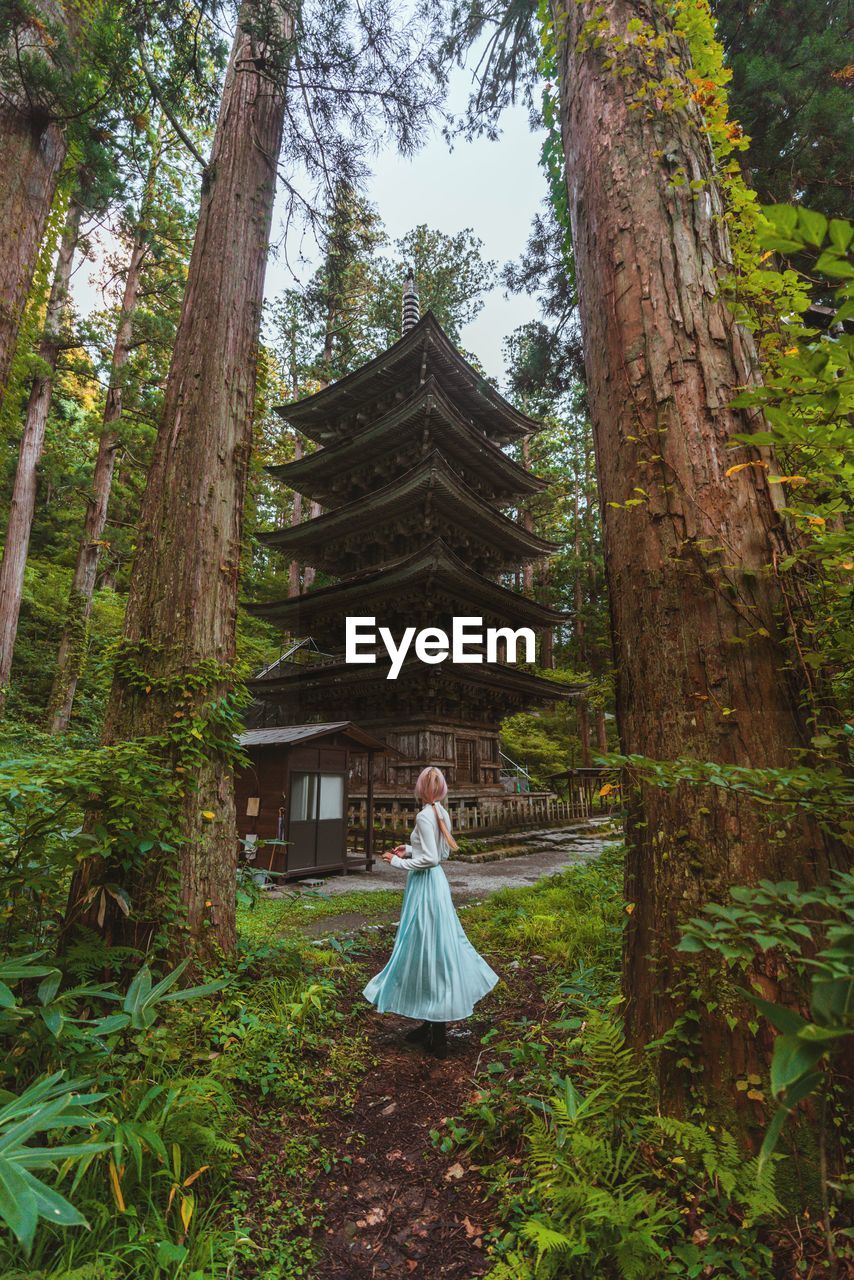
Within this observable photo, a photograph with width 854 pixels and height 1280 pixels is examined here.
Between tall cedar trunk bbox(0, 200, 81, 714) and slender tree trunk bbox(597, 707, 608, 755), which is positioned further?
slender tree trunk bbox(597, 707, 608, 755)

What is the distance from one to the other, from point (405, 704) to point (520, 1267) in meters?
12.5

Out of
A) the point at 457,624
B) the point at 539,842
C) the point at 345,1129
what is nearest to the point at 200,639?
the point at 345,1129

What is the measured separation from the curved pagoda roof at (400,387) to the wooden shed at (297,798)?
32.0 feet

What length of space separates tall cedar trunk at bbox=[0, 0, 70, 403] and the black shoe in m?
6.10

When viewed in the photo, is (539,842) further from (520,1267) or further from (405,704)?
(520,1267)

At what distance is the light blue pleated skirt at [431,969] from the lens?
3.09m

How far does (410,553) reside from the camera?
1427 centimetres

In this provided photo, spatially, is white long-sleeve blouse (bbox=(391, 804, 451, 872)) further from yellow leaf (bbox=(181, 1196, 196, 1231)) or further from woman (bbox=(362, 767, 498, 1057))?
yellow leaf (bbox=(181, 1196, 196, 1231))

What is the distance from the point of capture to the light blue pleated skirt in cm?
309

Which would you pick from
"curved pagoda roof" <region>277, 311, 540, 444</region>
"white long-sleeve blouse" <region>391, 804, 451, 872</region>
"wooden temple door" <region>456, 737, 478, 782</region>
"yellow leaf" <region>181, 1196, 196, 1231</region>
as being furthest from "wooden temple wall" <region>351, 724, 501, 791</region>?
"yellow leaf" <region>181, 1196, 196, 1231</region>

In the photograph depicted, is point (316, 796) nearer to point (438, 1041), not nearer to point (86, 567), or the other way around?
point (438, 1041)

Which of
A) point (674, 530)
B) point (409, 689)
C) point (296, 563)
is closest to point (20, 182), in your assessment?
point (674, 530)

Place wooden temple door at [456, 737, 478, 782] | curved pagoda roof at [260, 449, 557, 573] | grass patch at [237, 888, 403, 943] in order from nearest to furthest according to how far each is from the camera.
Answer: grass patch at [237, 888, 403, 943], curved pagoda roof at [260, 449, 557, 573], wooden temple door at [456, 737, 478, 782]

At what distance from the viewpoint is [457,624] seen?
14.0 m
